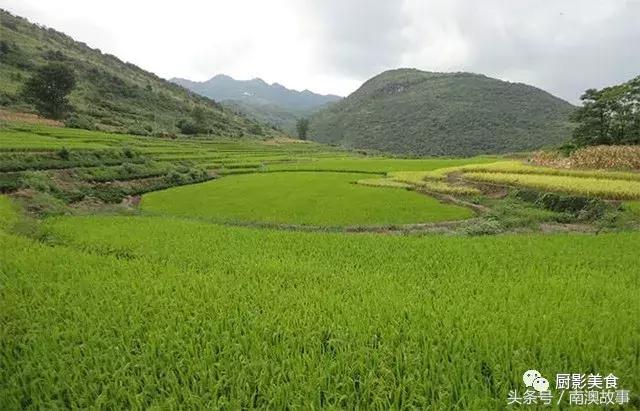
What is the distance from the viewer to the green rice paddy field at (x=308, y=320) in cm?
480

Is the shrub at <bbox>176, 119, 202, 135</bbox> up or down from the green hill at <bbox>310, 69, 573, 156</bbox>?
down

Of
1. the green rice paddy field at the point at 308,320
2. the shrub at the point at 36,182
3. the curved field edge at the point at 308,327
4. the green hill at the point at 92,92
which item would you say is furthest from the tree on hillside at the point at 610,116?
the green hill at the point at 92,92

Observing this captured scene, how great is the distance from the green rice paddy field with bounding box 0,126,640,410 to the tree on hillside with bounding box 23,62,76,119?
5656cm

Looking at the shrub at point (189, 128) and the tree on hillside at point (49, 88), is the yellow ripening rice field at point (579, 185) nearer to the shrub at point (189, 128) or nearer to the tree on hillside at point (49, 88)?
the tree on hillside at point (49, 88)

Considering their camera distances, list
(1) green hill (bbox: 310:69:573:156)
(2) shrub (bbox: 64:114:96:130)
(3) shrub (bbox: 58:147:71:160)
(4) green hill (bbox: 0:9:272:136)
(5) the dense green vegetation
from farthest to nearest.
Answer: (1) green hill (bbox: 310:69:573:156) → (4) green hill (bbox: 0:9:272:136) → (2) shrub (bbox: 64:114:96:130) → (3) shrub (bbox: 58:147:71:160) → (5) the dense green vegetation

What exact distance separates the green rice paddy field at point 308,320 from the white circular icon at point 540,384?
0.63 feet

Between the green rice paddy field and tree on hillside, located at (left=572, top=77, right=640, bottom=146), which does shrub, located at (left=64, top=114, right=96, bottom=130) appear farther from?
tree on hillside, located at (left=572, top=77, right=640, bottom=146)

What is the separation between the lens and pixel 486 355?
201 inches

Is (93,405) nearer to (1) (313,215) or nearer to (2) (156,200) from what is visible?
(1) (313,215)

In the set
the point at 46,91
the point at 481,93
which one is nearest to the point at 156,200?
the point at 46,91

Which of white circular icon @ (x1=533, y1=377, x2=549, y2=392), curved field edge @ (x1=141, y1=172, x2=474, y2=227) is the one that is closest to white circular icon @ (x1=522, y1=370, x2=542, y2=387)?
white circular icon @ (x1=533, y1=377, x2=549, y2=392)

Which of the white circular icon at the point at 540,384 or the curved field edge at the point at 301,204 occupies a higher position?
the white circular icon at the point at 540,384

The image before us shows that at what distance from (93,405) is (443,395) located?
3790 mm

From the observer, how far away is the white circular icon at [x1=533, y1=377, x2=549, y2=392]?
4.40 metres
